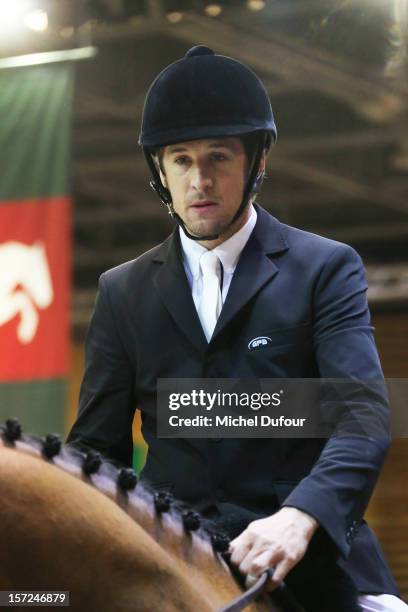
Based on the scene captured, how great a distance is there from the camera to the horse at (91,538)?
3.73ft

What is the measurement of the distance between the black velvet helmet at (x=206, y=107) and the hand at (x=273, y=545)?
16.6 inches

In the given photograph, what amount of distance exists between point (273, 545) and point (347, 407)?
0.77 feet

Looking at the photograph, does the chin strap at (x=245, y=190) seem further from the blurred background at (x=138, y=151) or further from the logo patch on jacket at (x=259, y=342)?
the blurred background at (x=138, y=151)

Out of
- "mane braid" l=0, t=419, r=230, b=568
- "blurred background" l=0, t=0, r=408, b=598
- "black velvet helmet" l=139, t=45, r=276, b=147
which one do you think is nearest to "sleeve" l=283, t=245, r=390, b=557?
"mane braid" l=0, t=419, r=230, b=568

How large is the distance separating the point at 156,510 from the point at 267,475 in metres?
0.28

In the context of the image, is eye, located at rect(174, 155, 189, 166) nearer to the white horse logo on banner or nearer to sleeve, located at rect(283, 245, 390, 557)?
sleeve, located at rect(283, 245, 390, 557)

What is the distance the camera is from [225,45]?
203 inches

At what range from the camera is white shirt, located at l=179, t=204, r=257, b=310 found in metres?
1.65

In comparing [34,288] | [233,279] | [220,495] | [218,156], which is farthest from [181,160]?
[34,288]


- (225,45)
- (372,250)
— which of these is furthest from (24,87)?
(372,250)

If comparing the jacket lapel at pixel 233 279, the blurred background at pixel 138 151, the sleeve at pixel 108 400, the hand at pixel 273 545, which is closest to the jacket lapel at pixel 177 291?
the jacket lapel at pixel 233 279

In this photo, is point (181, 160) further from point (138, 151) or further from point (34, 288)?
point (138, 151)

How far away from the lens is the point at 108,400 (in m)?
1.68

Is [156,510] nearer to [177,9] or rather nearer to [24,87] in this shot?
[24,87]
